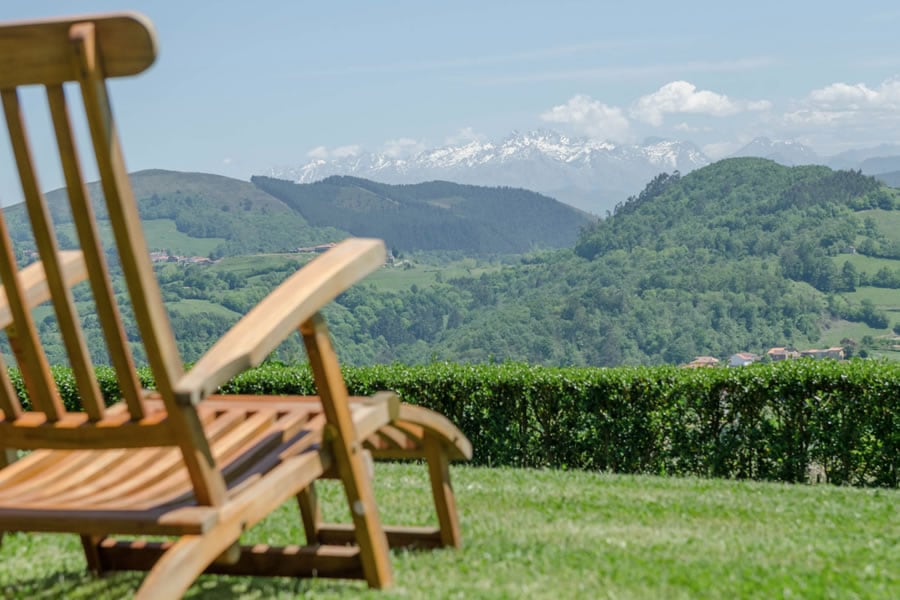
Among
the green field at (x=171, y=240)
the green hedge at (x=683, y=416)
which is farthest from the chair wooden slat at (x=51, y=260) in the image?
the green field at (x=171, y=240)

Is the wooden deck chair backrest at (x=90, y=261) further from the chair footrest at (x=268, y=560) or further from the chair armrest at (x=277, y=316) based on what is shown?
the chair footrest at (x=268, y=560)

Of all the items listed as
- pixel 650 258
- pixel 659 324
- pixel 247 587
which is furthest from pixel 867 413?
pixel 650 258

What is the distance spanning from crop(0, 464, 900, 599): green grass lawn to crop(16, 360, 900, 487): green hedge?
1347 mm

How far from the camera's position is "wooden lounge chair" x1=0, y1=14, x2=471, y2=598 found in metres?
2.31

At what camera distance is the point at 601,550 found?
4051mm

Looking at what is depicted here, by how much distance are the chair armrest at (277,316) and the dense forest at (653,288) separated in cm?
7594

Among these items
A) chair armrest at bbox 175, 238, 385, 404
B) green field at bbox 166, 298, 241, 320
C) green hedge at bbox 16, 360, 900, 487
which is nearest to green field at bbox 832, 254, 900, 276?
green field at bbox 166, 298, 241, 320

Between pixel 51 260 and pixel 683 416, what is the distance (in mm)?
6512

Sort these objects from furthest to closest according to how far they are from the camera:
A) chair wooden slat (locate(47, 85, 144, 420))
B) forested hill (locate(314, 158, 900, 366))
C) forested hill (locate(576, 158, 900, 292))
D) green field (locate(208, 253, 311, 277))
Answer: green field (locate(208, 253, 311, 277)), forested hill (locate(576, 158, 900, 292)), forested hill (locate(314, 158, 900, 366)), chair wooden slat (locate(47, 85, 144, 420))

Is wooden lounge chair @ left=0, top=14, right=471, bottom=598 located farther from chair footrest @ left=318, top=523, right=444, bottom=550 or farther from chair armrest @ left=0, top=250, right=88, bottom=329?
chair footrest @ left=318, top=523, right=444, bottom=550

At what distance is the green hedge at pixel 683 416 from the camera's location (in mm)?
7887

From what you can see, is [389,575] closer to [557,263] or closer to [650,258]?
[650,258]

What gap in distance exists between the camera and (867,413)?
309 inches

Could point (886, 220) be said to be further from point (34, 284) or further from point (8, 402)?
point (8, 402)
